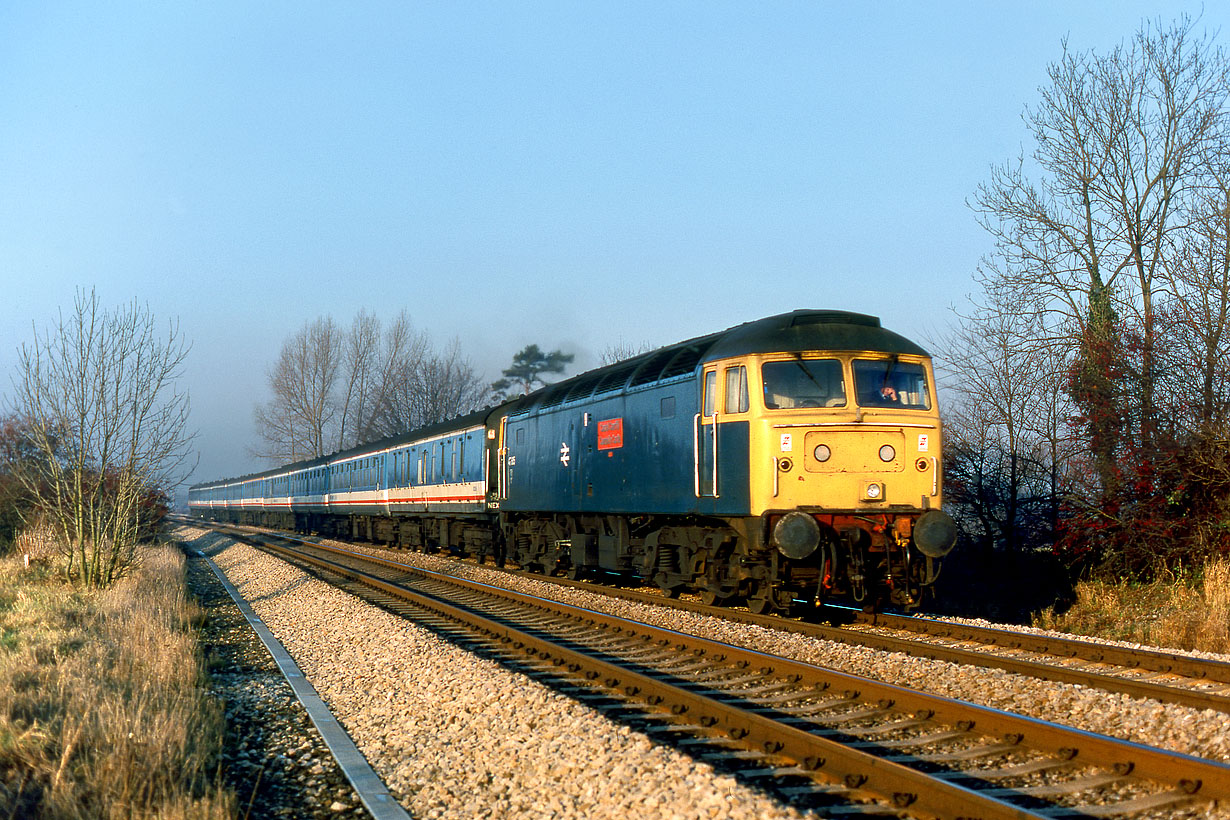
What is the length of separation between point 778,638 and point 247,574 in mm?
14972

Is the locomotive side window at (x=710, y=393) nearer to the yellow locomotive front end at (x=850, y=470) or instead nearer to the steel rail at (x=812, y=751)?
the yellow locomotive front end at (x=850, y=470)

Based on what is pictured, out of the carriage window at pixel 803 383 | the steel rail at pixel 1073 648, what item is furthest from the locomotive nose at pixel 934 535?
the carriage window at pixel 803 383

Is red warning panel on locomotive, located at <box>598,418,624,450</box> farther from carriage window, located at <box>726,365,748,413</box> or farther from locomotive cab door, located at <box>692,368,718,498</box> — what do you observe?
carriage window, located at <box>726,365,748,413</box>

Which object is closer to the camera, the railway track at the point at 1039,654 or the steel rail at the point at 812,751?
the steel rail at the point at 812,751

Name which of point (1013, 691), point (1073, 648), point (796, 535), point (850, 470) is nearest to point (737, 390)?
point (850, 470)

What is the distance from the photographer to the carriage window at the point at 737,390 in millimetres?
10930

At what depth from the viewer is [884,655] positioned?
29.2 ft

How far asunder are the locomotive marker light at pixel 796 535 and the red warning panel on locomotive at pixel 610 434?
417 centimetres

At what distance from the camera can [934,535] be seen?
10.5m

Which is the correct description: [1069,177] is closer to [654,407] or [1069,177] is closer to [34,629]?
[654,407]

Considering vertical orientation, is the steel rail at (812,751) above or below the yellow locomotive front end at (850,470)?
below

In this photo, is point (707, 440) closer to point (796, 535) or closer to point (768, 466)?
point (768, 466)

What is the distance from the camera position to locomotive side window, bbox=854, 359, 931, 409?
1093cm

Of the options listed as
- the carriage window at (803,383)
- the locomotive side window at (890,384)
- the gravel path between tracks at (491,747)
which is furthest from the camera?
the locomotive side window at (890,384)
